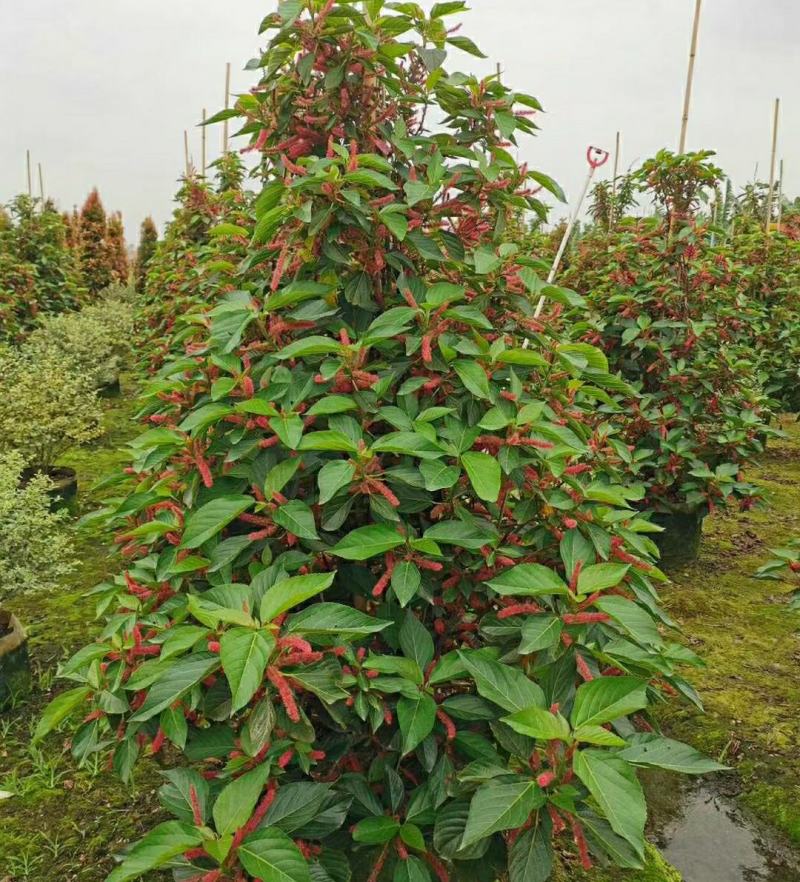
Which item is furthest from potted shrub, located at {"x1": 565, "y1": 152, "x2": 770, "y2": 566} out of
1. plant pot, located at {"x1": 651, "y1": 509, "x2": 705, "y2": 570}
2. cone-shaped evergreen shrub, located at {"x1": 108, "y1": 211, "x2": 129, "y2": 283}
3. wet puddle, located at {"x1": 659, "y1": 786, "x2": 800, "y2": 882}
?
cone-shaped evergreen shrub, located at {"x1": 108, "y1": 211, "x2": 129, "y2": 283}

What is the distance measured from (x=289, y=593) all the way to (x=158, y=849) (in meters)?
0.41

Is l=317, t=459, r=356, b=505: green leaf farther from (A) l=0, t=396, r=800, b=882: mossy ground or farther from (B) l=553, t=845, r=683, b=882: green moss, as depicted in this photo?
(B) l=553, t=845, r=683, b=882: green moss

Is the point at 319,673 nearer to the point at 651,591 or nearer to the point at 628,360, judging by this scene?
the point at 651,591

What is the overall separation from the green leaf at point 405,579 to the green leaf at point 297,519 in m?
0.17

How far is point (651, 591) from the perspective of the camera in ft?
5.47

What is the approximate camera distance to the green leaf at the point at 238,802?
3.68 feet

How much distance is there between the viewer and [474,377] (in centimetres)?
151

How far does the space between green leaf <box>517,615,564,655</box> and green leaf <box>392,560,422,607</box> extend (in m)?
0.21

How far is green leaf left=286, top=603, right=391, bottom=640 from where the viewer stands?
1.21 m

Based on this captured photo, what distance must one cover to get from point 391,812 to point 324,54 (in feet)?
5.33

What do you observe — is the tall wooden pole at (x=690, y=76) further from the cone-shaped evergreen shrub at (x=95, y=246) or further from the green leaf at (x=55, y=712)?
the cone-shaped evergreen shrub at (x=95, y=246)

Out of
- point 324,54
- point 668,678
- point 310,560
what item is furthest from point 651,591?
point 324,54

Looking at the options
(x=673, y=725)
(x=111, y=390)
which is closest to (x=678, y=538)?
(x=673, y=725)

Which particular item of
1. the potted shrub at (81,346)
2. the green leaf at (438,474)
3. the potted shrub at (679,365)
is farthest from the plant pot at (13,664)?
the potted shrub at (81,346)
